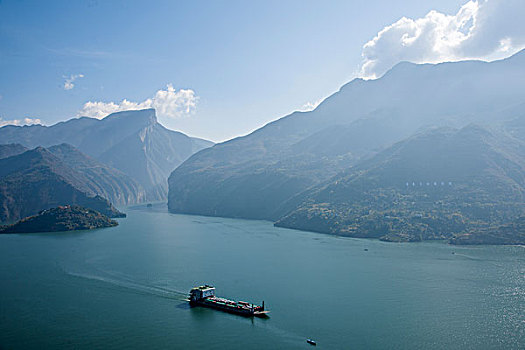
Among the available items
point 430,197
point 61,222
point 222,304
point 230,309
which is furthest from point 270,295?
point 61,222

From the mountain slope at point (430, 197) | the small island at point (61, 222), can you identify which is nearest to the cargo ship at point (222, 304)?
the mountain slope at point (430, 197)

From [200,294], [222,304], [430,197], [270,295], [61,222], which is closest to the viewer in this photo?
[222,304]

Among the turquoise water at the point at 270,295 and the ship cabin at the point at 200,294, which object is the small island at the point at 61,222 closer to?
the turquoise water at the point at 270,295

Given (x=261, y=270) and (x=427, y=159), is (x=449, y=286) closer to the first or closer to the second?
(x=261, y=270)

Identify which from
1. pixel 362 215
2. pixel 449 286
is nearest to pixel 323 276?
pixel 449 286

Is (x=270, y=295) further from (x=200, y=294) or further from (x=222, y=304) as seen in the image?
(x=200, y=294)

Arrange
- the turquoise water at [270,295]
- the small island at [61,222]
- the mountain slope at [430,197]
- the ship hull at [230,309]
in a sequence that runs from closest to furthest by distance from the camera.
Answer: the turquoise water at [270,295] → the ship hull at [230,309] → the mountain slope at [430,197] → the small island at [61,222]
